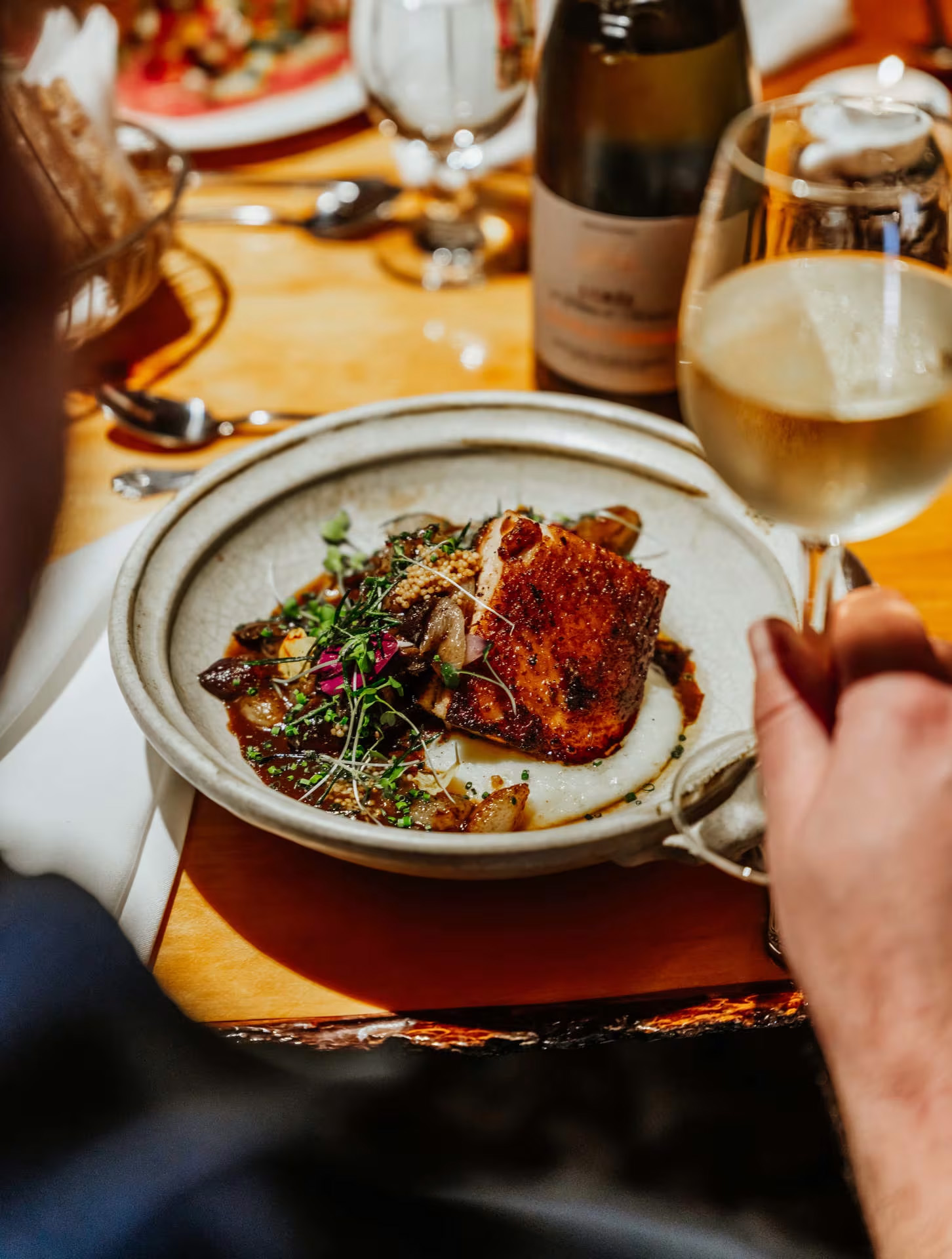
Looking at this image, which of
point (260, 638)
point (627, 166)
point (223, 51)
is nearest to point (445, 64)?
point (627, 166)

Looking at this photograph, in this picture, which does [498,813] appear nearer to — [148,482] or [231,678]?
[231,678]

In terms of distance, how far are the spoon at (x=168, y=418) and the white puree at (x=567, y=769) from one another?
2.88 ft

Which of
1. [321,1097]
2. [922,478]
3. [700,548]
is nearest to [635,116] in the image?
[700,548]

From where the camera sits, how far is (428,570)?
4.72 feet

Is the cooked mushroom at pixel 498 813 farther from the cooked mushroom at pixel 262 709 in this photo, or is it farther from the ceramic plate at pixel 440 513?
the cooked mushroom at pixel 262 709

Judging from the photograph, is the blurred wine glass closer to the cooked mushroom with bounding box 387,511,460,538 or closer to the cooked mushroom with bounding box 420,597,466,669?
the cooked mushroom with bounding box 387,511,460,538

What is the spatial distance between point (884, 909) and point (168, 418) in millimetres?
1570

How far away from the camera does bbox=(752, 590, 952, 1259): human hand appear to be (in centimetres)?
80

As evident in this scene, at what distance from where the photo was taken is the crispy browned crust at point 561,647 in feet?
4.40

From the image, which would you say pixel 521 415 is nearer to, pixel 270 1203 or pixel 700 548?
pixel 700 548

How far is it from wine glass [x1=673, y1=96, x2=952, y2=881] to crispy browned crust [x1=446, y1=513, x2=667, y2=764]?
0.18m

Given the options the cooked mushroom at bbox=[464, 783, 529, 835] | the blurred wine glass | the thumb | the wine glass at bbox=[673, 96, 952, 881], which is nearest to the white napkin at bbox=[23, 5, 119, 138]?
the wine glass at bbox=[673, 96, 952, 881]

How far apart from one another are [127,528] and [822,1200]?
1.37 m

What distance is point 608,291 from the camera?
1804 mm
